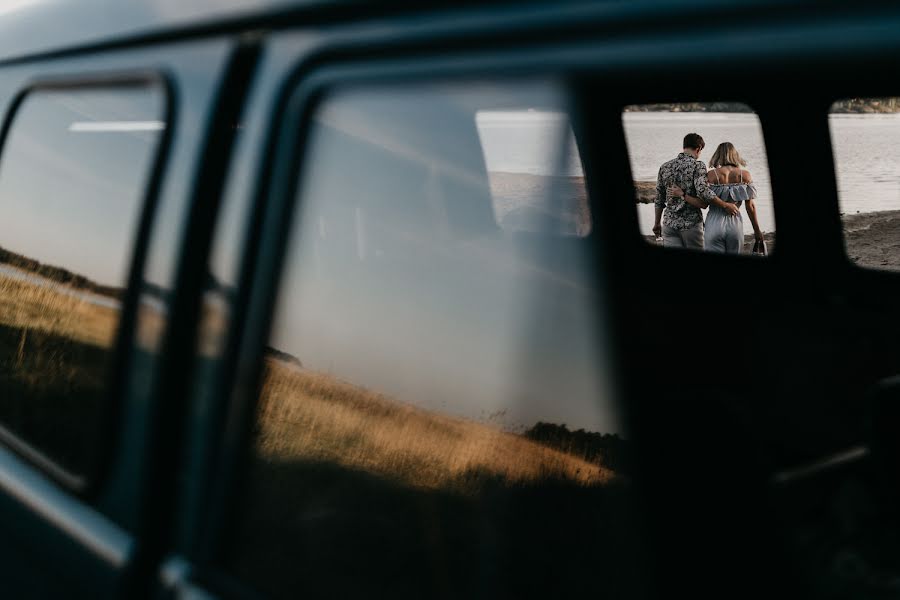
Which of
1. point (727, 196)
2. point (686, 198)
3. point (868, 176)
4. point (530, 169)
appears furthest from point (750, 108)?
point (868, 176)

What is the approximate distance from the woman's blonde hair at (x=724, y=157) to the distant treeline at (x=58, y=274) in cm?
561

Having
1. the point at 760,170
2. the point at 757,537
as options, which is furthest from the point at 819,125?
the point at 757,537

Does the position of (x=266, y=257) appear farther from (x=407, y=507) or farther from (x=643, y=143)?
(x=643, y=143)

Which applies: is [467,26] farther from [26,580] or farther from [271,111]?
[26,580]

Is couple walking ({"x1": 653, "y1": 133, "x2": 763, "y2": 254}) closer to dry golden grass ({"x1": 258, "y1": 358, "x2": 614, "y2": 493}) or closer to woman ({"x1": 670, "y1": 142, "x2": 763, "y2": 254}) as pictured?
woman ({"x1": 670, "y1": 142, "x2": 763, "y2": 254})

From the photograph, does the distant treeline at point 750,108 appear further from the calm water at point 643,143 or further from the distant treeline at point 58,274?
the distant treeline at point 58,274

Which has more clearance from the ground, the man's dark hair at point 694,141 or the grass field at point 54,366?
the man's dark hair at point 694,141

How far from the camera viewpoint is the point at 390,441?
1143 mm

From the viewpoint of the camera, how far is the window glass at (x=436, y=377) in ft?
3.43

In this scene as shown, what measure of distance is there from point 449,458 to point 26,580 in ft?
2.85

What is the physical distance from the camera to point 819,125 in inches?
120

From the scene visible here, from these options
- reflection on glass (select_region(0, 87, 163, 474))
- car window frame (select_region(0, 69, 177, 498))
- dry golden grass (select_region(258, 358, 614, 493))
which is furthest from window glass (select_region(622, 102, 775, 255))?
dry golden grass (select_region(258, 358, 614, 493))

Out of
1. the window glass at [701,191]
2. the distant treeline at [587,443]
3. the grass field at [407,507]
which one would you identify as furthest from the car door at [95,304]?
the window glass at [701,191]

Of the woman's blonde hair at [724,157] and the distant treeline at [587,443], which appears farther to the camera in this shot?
the woman's blonde hair at [724,157]
